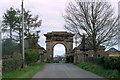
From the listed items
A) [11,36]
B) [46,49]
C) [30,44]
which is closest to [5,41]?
[11,36]

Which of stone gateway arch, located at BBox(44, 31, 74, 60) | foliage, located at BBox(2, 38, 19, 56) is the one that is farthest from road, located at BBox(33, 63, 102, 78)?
stone gateway arch, located at BBox(44, 31, 74, 60)

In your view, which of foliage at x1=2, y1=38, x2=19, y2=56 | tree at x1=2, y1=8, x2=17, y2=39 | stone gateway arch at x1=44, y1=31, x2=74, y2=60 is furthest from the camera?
stone gateway arch at x1=44, y1=31, x2=74, y2=60

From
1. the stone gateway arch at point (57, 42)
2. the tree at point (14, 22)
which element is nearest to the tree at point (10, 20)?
the tree at point (14, 22)

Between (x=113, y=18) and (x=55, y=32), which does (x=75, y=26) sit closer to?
(x=113, y=18)

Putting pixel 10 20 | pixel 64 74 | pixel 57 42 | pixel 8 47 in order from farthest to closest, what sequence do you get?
pixel 57 42, pixel 10 20, pixel 8 47, pixel 64 74

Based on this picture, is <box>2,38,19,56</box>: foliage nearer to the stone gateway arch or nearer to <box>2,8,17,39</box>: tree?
<box>2,8,17,39</box>: tree

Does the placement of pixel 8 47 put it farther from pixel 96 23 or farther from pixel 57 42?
pixel 57 42

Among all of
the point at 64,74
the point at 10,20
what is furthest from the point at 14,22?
the point at 64,74

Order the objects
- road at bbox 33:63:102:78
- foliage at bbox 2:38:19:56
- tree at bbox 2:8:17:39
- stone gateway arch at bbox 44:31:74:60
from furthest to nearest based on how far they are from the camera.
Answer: stone gateway arch at bbox 44:31:74:60 < tree at bbox 2:8:17:39 < foliage at bbox 2:38:19:56 < road at bbox 33:63:102:78

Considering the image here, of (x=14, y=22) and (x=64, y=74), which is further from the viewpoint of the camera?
(x=14, y=22)

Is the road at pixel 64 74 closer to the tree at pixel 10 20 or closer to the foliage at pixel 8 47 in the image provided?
the foliage at pixel 8 47

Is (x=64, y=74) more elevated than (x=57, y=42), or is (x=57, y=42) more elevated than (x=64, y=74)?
(x=57, y=42)

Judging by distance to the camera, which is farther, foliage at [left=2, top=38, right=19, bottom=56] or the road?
foliage at [left=2, top=38, right=19, bottom=56]

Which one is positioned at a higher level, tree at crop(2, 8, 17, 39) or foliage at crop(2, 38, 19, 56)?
tree at crop(2, 8, 17, 39)
